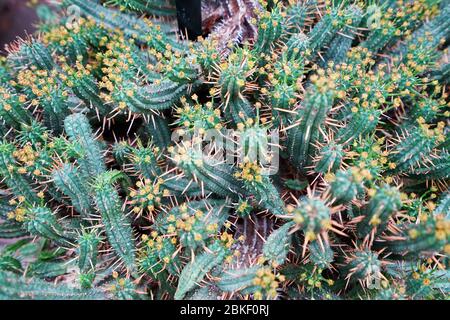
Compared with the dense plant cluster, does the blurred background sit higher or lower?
higher

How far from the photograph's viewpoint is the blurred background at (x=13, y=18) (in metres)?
5.09

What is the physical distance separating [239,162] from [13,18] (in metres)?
4.25

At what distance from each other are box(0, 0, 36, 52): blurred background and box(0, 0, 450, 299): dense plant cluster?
2.55m

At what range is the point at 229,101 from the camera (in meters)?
2.46

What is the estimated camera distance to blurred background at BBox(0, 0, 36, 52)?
5.09m

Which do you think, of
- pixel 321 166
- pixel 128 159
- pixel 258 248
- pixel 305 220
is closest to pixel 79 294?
pixel 128 159

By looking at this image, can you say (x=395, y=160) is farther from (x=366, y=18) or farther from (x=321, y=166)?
(x=366, y=18)

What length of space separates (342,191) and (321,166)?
372 millimetres

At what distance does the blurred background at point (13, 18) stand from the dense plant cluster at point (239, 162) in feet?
8.37

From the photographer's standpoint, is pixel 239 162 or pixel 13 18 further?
pixel 13 18

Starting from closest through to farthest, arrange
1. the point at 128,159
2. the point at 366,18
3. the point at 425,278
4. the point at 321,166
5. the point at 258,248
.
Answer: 1. the point at 425,278
2. the point at 321,166
3. the point at 258,248
4. the point at 128,159
5. the point at 366,18

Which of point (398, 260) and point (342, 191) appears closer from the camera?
point (342, 191)

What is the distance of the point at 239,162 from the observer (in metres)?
2.33

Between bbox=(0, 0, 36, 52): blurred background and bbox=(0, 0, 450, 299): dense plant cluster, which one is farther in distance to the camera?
bbox=(0, 0, 36, 52): blurred background
